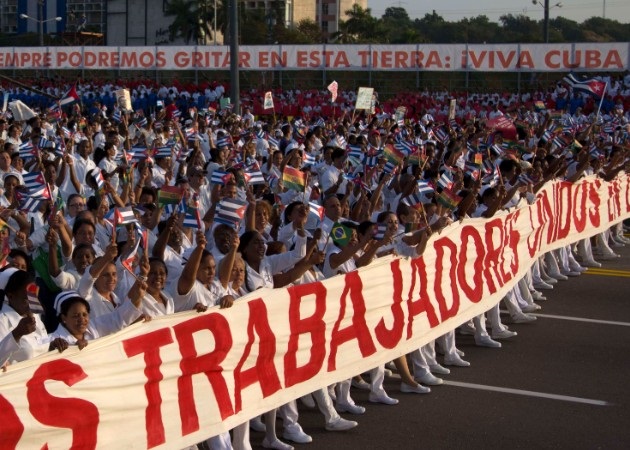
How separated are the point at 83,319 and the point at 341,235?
3.08 m

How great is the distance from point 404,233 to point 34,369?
530cm

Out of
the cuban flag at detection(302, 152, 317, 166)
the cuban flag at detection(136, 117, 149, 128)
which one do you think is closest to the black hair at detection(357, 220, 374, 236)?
the cuban flag at detection(302, 152, 317, 166)

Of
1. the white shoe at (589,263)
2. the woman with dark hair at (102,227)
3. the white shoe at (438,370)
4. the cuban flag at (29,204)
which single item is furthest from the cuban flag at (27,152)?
the white shoe at (589,263)

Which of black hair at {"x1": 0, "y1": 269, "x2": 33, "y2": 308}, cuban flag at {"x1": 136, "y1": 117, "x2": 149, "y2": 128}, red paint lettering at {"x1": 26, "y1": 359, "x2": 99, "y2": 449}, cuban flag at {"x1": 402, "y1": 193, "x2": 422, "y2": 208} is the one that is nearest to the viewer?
red paint lettering at {"x1": 26, "y1": 359, "x2": 99, "y2": 449}

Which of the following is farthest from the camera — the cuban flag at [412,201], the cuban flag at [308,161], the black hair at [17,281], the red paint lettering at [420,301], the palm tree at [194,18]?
the palm tree at [194,18]

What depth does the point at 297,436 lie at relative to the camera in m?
8.23

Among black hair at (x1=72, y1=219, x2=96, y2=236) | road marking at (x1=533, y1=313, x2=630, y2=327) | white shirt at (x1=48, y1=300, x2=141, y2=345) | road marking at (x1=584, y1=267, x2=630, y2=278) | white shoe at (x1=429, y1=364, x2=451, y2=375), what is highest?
black hair at (x1=72, y1=219, x2=96, y2=236)

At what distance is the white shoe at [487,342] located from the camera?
453 inches

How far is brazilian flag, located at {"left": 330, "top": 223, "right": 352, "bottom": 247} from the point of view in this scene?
913cm

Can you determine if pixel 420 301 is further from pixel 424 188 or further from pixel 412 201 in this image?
pixel 424 188

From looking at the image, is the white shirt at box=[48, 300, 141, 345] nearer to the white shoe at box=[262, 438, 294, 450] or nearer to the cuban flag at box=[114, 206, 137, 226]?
the cuban flag at box=[114, 206, 137, 226]

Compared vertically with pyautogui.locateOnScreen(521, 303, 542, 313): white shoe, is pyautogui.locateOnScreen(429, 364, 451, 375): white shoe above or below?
below

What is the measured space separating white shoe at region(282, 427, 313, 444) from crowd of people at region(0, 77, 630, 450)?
0.01m

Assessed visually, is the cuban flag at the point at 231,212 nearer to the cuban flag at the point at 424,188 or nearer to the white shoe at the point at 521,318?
the cuban flag at the point at 424,188
